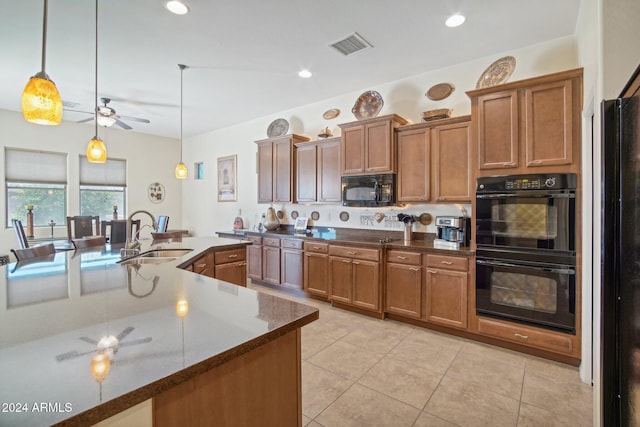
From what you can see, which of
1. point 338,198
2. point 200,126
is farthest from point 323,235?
point 200,126

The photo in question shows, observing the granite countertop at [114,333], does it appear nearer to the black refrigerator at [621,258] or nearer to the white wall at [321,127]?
Result: the black refrigerator at [621,258]

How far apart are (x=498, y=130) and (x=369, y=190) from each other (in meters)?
1.57

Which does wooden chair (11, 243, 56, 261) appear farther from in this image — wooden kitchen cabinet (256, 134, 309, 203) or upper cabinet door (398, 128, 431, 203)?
upper cabinet door (398, 128, 431, 203)

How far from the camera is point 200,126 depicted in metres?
6.45

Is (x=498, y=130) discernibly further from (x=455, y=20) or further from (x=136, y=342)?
(x=136, y=342)

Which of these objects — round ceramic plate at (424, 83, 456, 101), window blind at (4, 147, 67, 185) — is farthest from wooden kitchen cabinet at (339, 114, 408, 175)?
window blind at (4, 147, 67, 185)

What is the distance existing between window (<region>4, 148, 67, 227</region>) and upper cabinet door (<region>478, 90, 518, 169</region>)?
7097 mm

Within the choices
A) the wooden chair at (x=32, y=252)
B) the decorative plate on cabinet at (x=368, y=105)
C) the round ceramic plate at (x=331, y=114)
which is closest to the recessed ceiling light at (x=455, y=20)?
the decorative plate on cabinet at (x=368, y=105)

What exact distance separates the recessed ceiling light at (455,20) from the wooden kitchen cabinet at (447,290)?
2225 millimetres

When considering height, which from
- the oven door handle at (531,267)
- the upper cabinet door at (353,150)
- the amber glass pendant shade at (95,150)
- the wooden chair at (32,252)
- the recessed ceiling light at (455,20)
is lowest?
the oven door handle at (531,267)

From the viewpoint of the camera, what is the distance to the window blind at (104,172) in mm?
6008

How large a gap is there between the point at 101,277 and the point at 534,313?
3366mm

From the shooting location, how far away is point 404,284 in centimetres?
339

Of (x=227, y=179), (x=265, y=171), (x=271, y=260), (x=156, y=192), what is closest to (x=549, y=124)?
(x=271, y=260)
